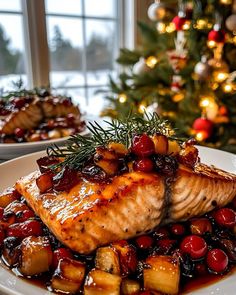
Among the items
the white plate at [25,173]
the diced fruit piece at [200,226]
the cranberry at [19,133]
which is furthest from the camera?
the cranberry at [19,133]

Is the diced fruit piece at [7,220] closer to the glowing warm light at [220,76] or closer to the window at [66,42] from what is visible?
the glowing warm light at [220,76]

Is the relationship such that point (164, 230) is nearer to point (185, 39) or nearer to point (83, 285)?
point (83, 285)

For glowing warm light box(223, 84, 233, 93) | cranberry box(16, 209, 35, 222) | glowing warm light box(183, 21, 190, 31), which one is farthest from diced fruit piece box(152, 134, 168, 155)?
glowing warm light box(183, 21, 190, 31)

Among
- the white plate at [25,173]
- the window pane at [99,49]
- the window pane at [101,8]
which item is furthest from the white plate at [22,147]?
the window pane at [101,8]

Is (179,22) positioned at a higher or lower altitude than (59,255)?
higher

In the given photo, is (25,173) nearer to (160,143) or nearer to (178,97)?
(160,143)

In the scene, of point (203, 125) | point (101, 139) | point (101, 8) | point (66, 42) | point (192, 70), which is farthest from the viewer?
point (101, 8)

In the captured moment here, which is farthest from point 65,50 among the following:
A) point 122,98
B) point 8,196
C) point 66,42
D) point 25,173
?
point 8,196

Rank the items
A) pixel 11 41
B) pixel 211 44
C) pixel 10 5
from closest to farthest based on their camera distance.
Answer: pixel 211 44, pixel 10 5, pixel 11 41
